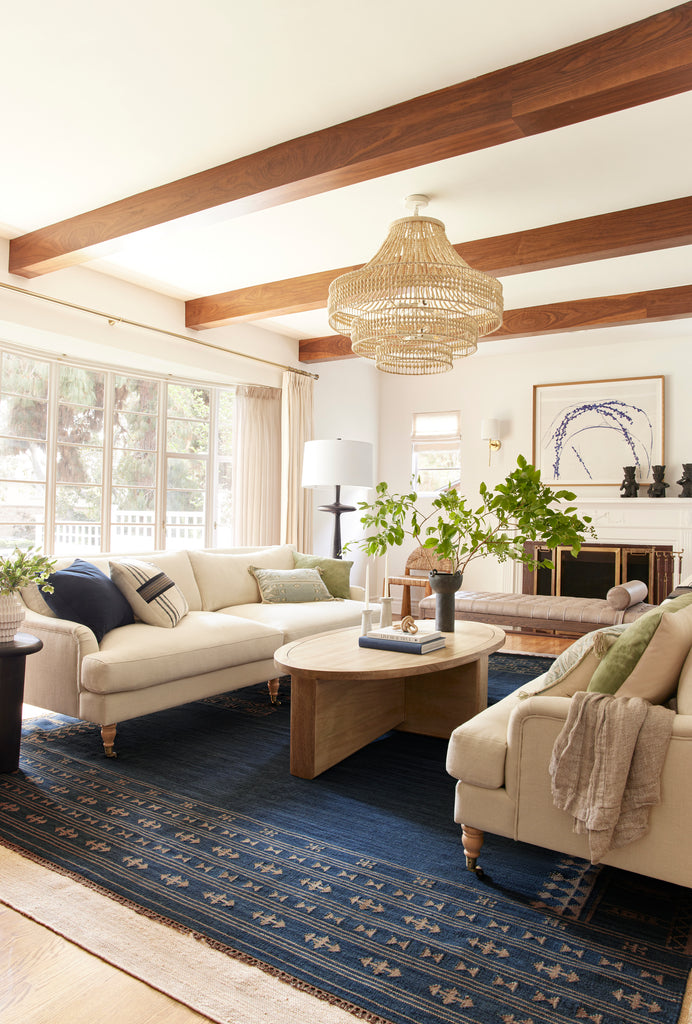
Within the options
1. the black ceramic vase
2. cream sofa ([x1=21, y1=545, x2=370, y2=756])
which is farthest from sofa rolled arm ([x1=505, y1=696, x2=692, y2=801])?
cream sofa ([x1=21, y1=545, x2=370, y2=756])

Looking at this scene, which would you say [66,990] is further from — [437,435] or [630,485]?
→ [437,435]

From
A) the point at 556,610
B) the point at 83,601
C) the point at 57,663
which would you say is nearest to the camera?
the point at 57,663

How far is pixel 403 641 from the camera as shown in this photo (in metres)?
2.94

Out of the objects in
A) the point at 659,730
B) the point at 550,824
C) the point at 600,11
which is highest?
the point at 600,11

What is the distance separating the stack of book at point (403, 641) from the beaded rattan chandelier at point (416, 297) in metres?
A: 1.49

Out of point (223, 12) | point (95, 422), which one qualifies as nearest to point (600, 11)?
point (223, 12)

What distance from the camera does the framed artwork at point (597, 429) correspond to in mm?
6516

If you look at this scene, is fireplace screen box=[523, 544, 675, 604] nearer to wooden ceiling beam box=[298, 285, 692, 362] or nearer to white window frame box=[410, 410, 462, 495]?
white window frame box=[410, 410, 462, 495]

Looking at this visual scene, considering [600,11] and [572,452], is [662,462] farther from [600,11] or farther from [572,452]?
[600,11]

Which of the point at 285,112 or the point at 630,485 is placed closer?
the point at 285,112

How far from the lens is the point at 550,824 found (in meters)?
1.86

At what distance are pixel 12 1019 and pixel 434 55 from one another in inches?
118

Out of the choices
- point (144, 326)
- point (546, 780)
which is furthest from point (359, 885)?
point (144, 326)

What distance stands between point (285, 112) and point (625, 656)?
2.42 m
